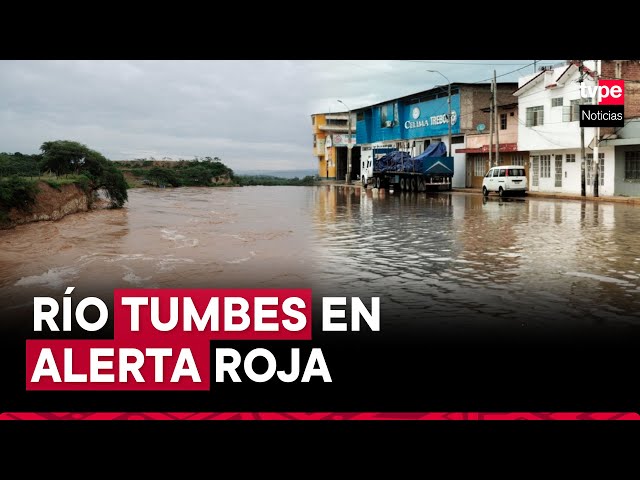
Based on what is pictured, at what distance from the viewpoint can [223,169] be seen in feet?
270

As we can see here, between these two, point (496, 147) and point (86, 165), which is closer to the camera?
point (86, 165)

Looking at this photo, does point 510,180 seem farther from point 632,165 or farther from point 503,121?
point 503,121

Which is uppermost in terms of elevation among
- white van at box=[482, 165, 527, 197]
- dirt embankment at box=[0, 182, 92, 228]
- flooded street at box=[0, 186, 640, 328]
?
white van at box=[482, 165, 527, 197]

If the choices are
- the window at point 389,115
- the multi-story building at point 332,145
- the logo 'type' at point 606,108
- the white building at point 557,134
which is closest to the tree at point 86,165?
the logo 'type' at point 606,108

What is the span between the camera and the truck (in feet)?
168

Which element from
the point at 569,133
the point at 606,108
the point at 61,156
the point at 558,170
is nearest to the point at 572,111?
the point at 569,133

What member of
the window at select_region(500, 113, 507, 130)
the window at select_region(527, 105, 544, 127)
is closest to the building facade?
the window at select_region(500, 113, 507, 130)

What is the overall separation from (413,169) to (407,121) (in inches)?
793

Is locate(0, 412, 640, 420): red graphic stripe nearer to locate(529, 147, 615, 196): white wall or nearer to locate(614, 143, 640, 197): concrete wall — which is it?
locate(614, 143, 640, 197): concrete wall

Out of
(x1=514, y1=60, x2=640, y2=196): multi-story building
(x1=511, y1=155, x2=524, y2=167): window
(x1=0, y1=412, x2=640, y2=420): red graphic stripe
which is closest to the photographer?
(x1=0, y1=412, x2=640, y2=420): red graphic stripe

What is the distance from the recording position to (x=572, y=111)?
137 feet

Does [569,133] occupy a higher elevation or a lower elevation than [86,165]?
higher

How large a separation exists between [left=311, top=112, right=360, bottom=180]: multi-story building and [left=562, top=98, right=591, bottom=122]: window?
47822 mm
